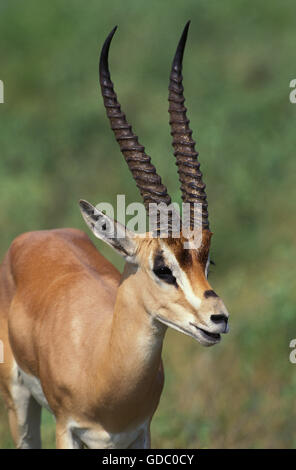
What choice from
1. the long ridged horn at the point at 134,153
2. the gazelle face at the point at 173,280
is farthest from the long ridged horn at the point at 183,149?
the gazelle face at the point at 173,280

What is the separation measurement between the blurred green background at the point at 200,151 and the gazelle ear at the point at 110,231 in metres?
2.90

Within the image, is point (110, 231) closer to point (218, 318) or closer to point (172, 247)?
point (172, 247)

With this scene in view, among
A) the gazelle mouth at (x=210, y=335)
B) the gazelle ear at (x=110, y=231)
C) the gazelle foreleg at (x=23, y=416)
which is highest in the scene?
the gazelle ear at (x=110, y=231)

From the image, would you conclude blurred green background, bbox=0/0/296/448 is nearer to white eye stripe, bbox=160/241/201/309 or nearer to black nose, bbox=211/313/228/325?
white eye stripe, bbox=160/241/201/309

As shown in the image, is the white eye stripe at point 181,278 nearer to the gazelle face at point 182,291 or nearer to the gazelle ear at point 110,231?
the gazelle face at point 182,291

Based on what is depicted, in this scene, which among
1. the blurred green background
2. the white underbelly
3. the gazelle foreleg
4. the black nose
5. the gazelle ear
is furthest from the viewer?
the blurred green background

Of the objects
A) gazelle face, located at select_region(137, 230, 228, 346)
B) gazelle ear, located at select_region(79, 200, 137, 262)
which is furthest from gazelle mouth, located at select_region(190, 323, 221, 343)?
gazelle ear, located at select_region(79, 200, 137, 262)

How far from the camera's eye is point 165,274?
4.62 m

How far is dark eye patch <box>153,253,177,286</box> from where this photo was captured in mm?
4594

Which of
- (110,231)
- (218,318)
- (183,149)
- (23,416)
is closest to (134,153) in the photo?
(183,149)

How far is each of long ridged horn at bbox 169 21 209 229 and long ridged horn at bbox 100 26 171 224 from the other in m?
0.15

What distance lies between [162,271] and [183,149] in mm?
778

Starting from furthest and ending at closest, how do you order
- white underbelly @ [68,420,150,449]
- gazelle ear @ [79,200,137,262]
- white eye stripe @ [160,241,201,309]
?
white underbelly @ [68,420,150,449] → gazelle ear @ [79,200,137,262] → white eye stripe @ [160,241,201,309]

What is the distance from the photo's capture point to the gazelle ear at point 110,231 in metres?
4.75
